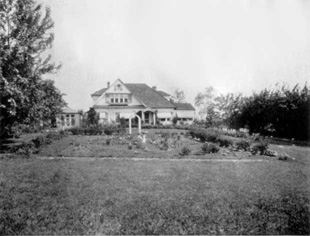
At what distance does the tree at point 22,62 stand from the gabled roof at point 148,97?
33772 mm

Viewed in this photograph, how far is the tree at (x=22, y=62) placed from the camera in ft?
44.3

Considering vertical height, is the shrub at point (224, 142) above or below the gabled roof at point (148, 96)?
below

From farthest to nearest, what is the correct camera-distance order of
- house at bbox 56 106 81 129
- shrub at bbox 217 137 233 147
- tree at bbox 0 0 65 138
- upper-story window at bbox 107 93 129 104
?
1. house at bbox 56 106 81 129
2. upper-story window at bbox 107 93 129 104
3. shrub at bbox 217 137 233 147
4. tree at bbox 0 0 65 138

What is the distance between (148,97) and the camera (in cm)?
5378

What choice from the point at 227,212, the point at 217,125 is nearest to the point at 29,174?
the point at 227,212

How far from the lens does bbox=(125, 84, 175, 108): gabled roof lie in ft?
171

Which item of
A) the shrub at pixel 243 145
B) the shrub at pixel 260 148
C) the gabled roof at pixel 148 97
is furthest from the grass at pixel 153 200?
the gabled roof at pixel 148 97

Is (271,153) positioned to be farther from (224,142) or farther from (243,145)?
(224,142)

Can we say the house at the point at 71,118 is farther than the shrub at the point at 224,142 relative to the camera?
Yes

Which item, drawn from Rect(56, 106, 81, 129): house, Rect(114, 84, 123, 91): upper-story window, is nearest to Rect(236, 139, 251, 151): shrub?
Rect(114, 84, 123, 91): upper-story window

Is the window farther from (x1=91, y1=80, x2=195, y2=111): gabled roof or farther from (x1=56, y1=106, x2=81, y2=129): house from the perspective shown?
(x1=56, y1=106, x2=81, y2=129): house

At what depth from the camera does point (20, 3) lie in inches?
595

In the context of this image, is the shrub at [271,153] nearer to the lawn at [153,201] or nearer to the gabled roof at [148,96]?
the lawn at [153,201]

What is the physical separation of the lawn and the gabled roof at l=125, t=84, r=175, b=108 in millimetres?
41687
